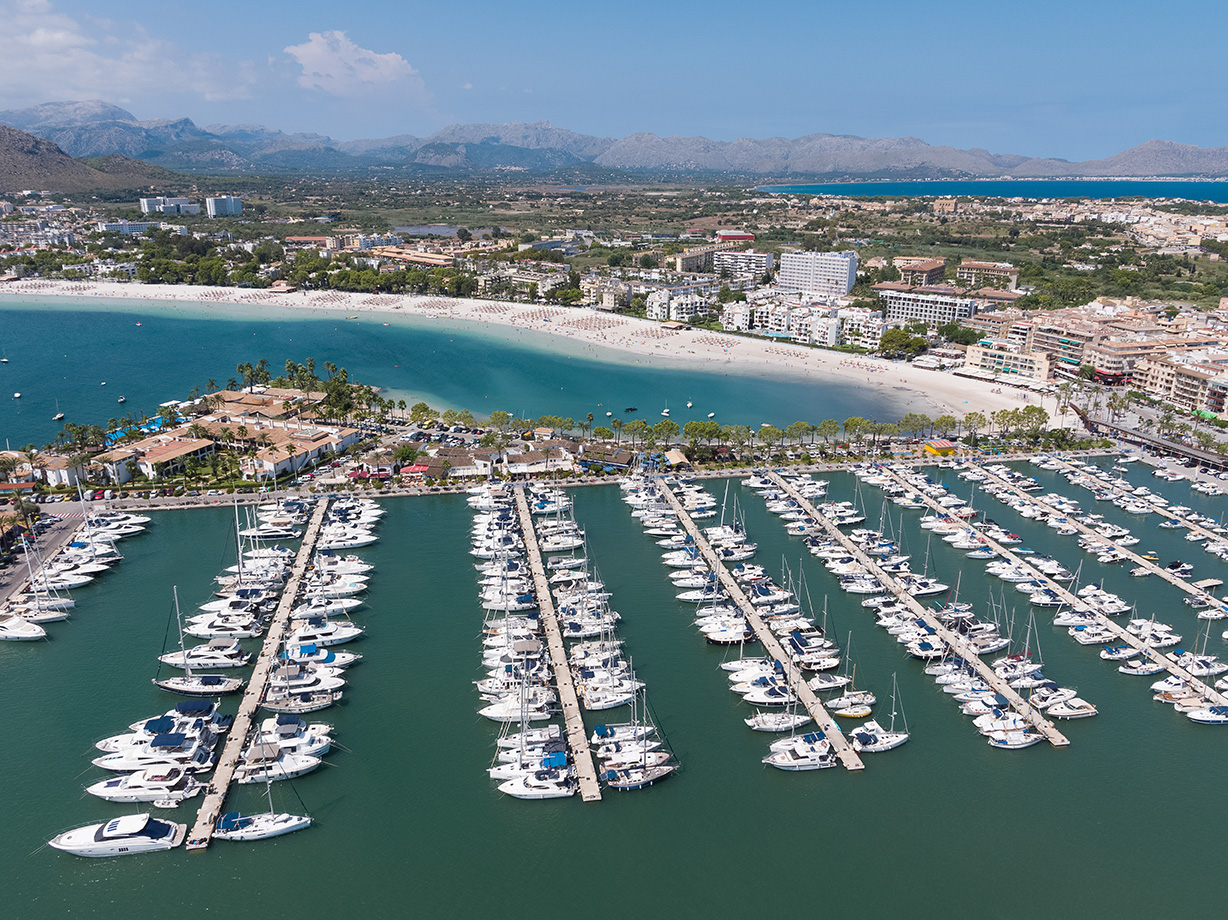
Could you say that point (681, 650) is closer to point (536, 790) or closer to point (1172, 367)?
point (536, 790)

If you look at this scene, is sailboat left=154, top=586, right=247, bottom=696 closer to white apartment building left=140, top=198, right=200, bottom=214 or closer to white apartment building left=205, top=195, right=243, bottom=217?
white apartment building left=140, top=198, right=200, bottom=214

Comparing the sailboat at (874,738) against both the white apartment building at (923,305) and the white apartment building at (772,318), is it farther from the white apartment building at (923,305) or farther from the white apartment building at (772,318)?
the white apartment building at (923,305)

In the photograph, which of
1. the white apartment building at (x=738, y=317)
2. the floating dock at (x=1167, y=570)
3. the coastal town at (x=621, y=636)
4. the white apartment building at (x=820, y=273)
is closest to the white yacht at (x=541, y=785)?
the coastal town at (x=621, y=636)

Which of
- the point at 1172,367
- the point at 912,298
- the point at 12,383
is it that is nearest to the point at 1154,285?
the point at 912,298

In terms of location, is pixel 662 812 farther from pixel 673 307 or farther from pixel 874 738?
pixel 673 307

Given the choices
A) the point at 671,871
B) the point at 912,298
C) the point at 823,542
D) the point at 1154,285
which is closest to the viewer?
the point at 671,871
